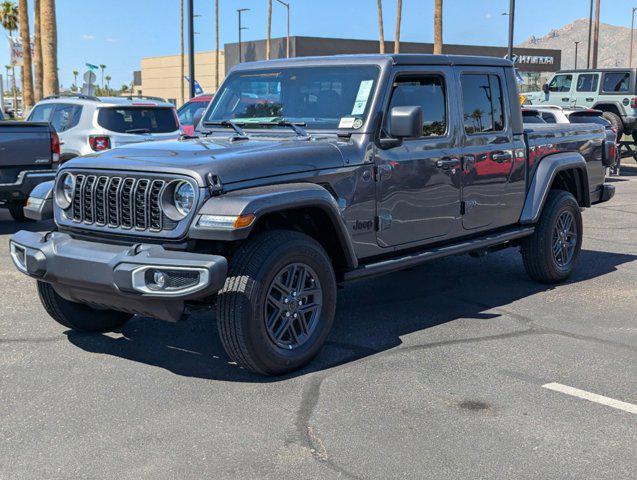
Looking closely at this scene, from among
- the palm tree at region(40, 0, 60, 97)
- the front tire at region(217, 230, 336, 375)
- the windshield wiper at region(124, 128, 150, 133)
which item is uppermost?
the palm tree at region(40, 0, 60, 97)

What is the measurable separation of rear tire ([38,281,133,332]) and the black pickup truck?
188 inches

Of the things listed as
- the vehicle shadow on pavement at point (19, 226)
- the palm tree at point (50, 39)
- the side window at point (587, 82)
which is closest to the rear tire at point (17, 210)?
the vehicle shadow on pavement at point (19, 226)

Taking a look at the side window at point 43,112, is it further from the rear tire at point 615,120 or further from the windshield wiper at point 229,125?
the rear tire at point 615,120

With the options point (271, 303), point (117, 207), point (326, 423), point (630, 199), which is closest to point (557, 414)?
point (326, 423)

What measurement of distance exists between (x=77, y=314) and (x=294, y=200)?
1.96m

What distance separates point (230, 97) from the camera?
649cm

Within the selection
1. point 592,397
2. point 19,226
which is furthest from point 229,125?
point 19,226

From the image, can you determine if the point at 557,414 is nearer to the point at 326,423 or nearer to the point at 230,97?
the point at 326,423

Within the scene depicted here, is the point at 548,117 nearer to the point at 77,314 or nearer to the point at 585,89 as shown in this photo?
the point at 585,89

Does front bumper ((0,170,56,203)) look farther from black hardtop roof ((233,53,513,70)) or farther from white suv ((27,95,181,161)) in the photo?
black hardtop roof ((233,53,513,70))

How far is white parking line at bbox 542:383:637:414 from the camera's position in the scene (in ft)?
14.8

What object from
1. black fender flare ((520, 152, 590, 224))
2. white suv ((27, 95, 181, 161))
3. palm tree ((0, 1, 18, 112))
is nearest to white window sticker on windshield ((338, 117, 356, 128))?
black fender flare ((520, 152, 590, 224))

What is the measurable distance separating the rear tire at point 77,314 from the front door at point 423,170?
79.5 inches

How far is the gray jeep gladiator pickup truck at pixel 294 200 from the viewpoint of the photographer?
15.3ft
